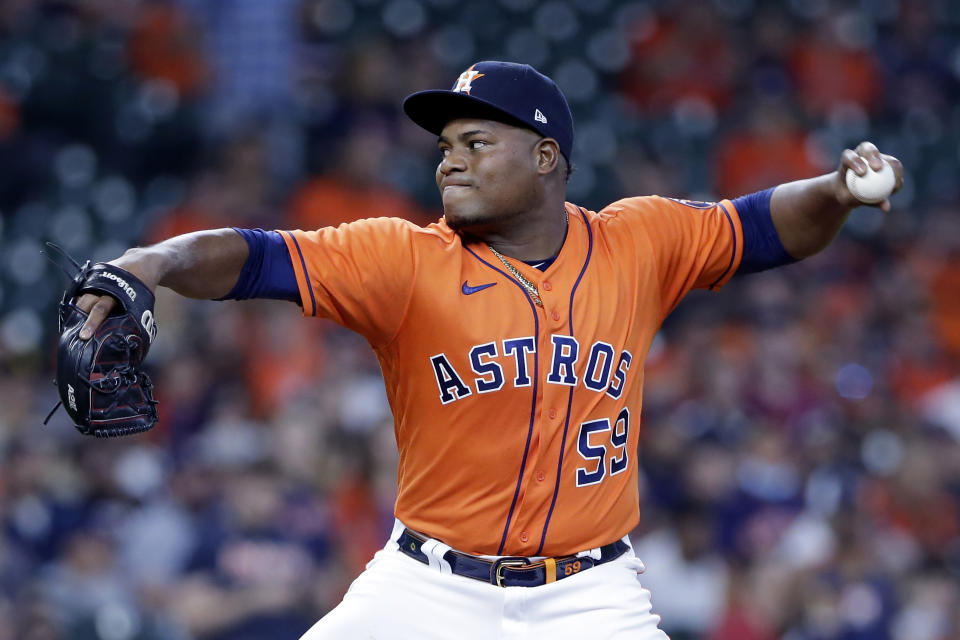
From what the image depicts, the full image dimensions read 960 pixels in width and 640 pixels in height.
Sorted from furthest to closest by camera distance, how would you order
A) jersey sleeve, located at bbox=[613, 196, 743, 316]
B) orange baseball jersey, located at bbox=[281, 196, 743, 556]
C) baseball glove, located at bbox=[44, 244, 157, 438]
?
jersey sleeve, located at bbox=[613, 196, 743, 316] < orange baseball jersey, located at bbox=[281, 196, 743, 556] < baseball glove, located at bbox=[44, 244, 157, 438]

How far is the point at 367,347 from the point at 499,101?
4361mm

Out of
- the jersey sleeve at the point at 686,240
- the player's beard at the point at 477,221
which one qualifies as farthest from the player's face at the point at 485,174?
the jersey sleeve at the point at 686,240

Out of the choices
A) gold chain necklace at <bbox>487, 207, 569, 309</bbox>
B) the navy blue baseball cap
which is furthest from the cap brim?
gold chain necklace at <bbox>487, 207, 569, 309</bbox>

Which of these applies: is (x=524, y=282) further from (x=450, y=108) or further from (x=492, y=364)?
(x=450, y=108)

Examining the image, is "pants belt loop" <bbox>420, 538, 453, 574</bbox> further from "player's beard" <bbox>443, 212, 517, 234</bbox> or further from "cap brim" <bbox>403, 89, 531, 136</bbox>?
"cap brim" <bbox>403, 89, 531, 136</bbox>

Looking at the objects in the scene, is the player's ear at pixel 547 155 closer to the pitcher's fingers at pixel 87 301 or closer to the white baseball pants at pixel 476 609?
the white baseball pants at pixel 476 609

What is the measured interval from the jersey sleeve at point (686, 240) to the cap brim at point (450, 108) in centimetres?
47

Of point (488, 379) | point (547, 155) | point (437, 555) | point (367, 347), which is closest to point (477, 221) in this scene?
point (547, 155)

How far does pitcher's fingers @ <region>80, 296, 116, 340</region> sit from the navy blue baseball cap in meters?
1.04

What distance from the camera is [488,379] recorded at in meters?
3.46

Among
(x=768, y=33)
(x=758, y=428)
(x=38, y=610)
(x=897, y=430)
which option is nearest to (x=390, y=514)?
(x=38, y=610)

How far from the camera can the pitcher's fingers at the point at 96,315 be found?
2.99 m

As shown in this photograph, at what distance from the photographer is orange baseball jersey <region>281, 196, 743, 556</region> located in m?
3.46

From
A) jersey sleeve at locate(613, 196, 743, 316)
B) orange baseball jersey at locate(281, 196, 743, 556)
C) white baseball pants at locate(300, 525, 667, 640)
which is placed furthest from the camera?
jersey sleeve at locate(613, 196, 743, 316)
